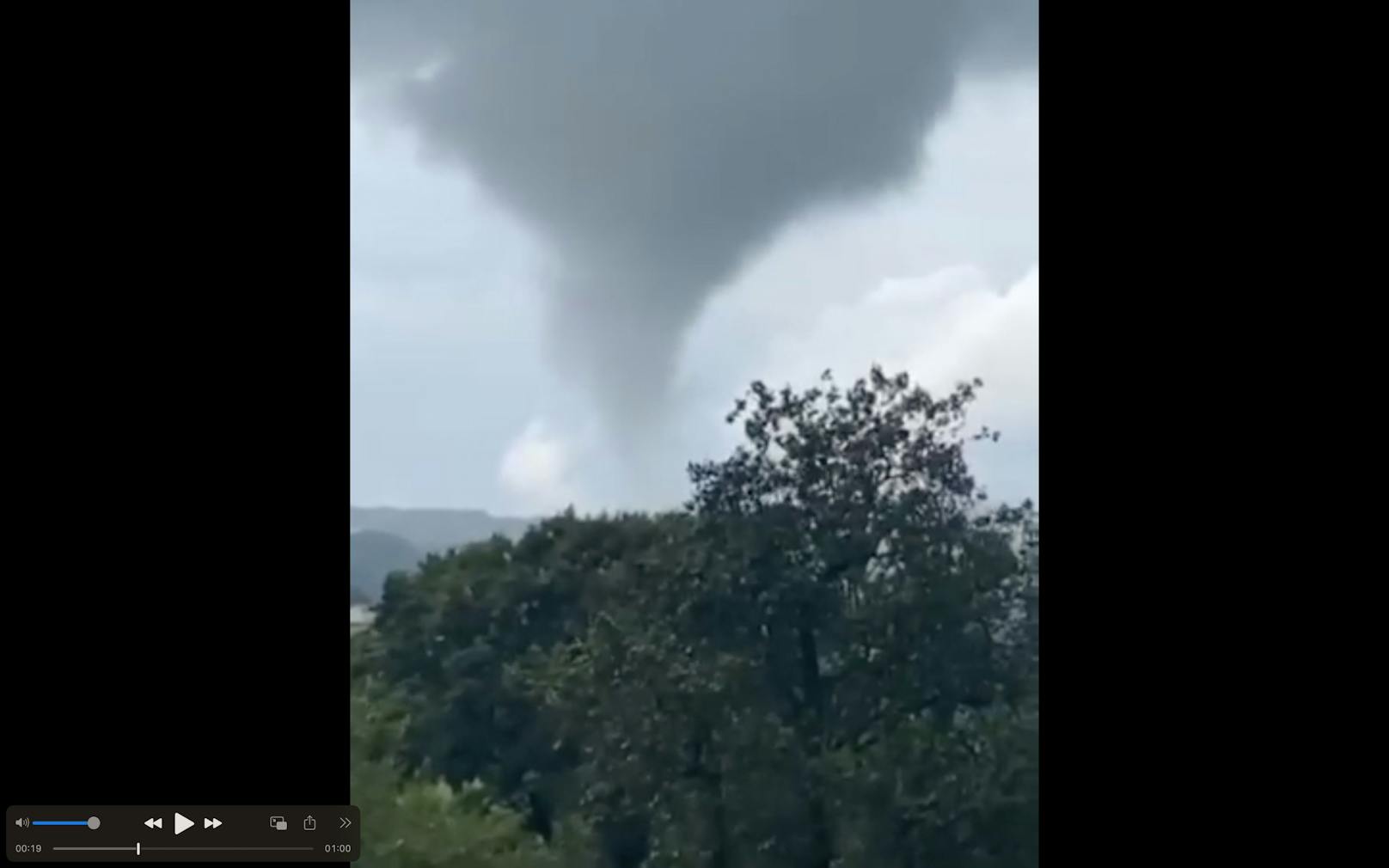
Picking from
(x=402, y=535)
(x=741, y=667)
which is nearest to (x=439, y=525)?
(x=402, y=535)

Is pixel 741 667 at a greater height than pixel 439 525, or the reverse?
pixel 439 525
